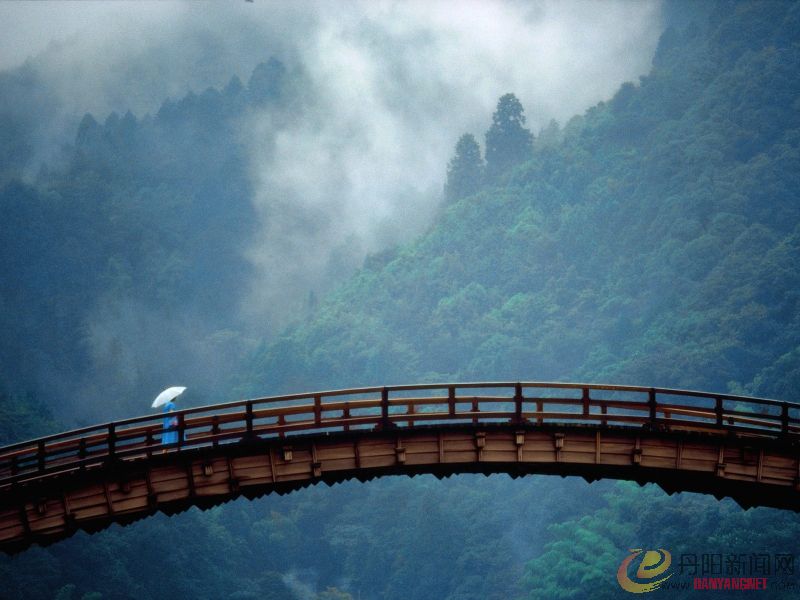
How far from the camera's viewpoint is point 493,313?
5689 inches

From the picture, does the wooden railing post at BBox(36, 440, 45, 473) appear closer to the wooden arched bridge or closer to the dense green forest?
the wooden arched bridge

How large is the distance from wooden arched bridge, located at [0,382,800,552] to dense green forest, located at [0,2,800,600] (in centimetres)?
5108

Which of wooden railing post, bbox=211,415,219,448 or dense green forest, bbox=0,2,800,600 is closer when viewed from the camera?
wooden railing post, bbox=211,415,219,448

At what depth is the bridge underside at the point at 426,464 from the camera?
23.4 metres

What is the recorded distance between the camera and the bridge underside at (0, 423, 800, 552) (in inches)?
920

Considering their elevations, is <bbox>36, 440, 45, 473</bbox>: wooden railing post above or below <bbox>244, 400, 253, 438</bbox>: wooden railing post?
below

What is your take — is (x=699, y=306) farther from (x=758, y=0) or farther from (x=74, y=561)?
(x=74, y=561)

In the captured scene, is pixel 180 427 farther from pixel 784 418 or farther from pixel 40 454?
pixel 784 418

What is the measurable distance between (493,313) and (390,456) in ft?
395

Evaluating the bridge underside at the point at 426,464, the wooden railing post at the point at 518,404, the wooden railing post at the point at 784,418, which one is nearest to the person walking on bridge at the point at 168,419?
the bridge underside at the point at 426,464

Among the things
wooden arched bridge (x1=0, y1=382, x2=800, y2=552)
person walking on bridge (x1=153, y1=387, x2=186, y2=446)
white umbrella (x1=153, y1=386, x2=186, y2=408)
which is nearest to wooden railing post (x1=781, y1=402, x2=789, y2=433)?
wooden arched bridge (x1=0, y1=382, x2=800, y2=552)

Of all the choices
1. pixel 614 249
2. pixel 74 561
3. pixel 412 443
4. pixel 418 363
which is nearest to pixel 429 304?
pixel 418 363

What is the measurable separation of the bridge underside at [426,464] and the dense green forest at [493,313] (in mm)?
50929

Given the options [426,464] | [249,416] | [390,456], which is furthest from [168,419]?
[426,464]
